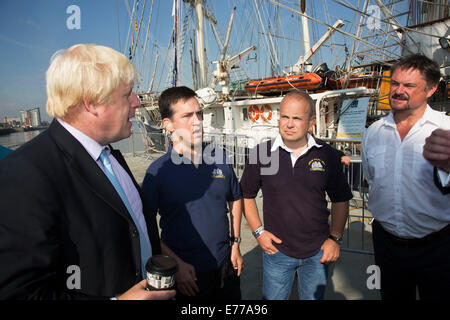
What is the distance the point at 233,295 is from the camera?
6.82ft

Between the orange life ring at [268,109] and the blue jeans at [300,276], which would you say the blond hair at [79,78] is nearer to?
the blue jeans at [300,276]

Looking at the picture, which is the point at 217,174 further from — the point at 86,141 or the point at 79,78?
the point at 79,78

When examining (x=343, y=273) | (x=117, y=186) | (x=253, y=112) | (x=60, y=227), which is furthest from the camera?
(x=253, y=112)

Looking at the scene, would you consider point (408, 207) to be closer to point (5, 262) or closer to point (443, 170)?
point (443, 170)

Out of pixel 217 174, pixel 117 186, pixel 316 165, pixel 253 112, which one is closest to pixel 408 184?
pixel 316 165

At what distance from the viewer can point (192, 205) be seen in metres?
1.91

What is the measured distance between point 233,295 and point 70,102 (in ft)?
6.23

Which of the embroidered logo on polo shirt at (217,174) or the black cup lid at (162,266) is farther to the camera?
the embroidered logo on polo shirt at (217,174)

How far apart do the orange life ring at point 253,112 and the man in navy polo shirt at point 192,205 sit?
10961mm

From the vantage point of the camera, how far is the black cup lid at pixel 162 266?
1.01 meters

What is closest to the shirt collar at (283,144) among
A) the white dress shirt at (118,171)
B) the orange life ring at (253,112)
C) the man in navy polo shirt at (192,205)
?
the man in navy polo shirt at (192,205)

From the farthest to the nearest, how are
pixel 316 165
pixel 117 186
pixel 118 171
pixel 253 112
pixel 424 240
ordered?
pixel 253 112 < pixel 316 165 < pixel 424 240 < pixel 118 171 < pixel 117 186

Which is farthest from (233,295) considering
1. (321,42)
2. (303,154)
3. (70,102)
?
(321,42)

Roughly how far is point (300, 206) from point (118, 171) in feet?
4.59
